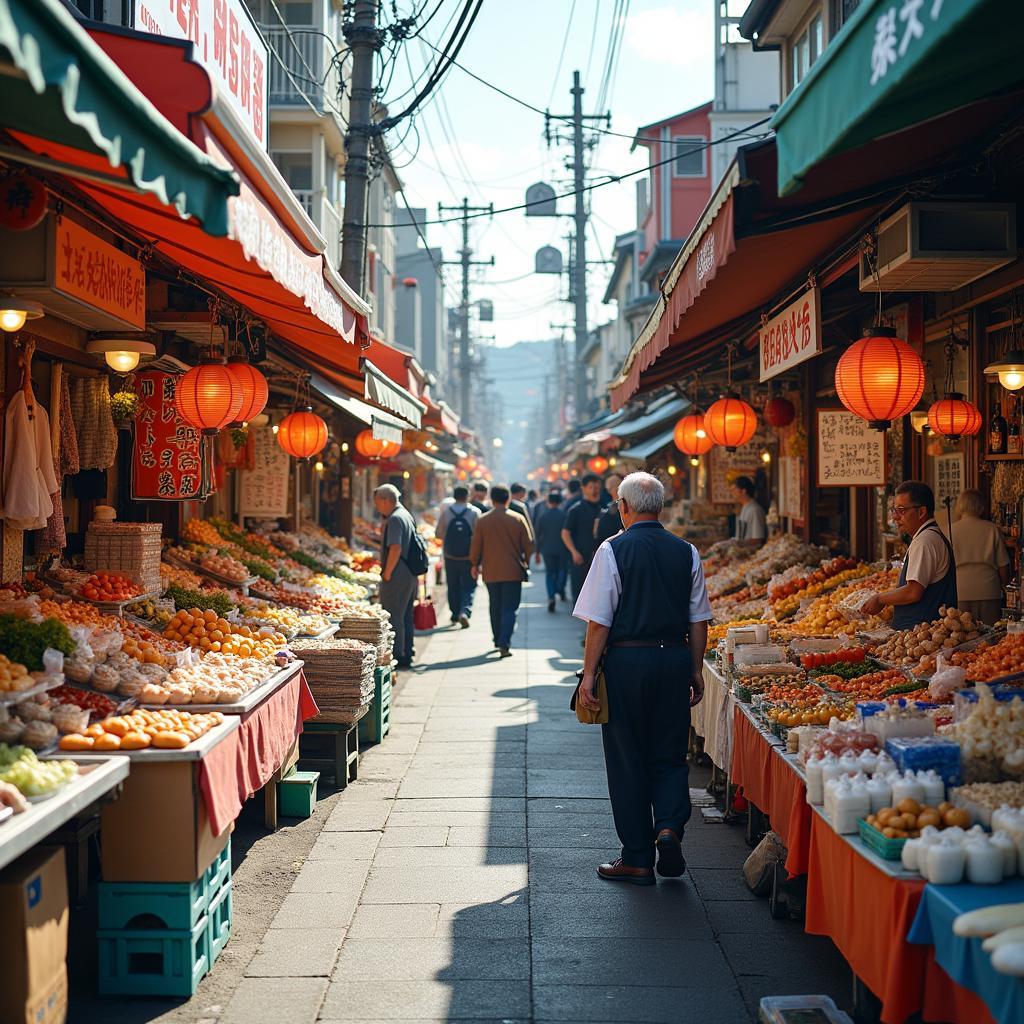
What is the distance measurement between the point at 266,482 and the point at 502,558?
3258 millimetres

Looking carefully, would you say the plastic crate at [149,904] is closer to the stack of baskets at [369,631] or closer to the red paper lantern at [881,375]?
the red paper lantern at [881,375]

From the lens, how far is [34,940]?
4113mm

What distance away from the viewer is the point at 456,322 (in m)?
80.9

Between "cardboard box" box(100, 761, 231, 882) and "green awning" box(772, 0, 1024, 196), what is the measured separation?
3.54m

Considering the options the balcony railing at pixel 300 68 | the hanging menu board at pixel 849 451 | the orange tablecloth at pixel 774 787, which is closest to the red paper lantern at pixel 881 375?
the orange tablecloth at pixel 774 787

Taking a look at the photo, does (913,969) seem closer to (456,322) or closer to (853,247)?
(853,247)

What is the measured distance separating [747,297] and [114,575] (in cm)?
518

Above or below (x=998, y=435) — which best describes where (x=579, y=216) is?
above

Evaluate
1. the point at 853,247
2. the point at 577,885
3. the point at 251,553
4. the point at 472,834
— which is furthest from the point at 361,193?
the point at 577,885

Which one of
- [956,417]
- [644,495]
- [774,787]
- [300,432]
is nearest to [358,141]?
[300,432]

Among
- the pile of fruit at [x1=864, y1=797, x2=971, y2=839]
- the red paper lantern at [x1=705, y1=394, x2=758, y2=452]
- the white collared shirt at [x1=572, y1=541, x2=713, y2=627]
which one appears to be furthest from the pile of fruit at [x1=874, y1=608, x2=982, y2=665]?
the red paper lantern at [x1=705, y1=394, x2=758, y2=452]

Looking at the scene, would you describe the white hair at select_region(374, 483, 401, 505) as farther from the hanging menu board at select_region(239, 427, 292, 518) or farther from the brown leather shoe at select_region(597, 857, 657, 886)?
the brown leather shoe at select_region(597, 857, 657, 886)

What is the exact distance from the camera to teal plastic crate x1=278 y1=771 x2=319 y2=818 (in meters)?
7.69

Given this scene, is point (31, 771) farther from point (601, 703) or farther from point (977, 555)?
point (977, 555)
